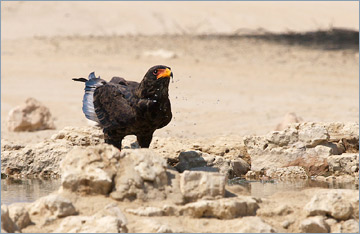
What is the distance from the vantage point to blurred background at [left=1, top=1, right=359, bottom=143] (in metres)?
16.0

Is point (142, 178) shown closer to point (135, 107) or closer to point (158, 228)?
point (158, 228)

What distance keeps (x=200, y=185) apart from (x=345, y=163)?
285 cm

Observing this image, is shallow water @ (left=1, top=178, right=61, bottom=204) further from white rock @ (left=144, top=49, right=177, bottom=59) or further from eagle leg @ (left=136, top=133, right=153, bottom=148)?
white rock @ (left=144, top=49, right=177, bottom=59)

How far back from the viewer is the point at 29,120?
1411 centimetres

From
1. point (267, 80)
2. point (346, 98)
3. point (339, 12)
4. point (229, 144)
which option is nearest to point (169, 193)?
point (229, 144)

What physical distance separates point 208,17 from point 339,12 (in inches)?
227

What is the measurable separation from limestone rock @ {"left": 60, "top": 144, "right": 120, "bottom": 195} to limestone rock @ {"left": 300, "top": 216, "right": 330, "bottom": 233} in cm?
154

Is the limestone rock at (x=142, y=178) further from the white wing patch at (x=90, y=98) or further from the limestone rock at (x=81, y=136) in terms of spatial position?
the limestone rock at (x=81, y=136)

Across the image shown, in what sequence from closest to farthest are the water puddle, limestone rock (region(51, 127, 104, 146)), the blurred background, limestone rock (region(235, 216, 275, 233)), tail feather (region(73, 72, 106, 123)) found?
limestone rock (region(235, 216, 275, 233)), the water puddle, tail feather (region(73, 72, 106, 123)), limestone rock (region(51, 127, 104, 146)), the blurred background

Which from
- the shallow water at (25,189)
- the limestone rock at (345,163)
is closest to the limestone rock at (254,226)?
the shallow water at (25,189)

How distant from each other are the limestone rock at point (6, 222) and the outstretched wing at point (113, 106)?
88.1 inches

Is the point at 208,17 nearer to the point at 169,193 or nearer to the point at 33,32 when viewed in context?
the point at 33,32

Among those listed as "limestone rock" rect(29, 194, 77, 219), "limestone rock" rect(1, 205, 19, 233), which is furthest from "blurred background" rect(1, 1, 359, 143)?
"limestone rock" rect(1, 205, 19, 233)

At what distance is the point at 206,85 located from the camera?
18.8 m
